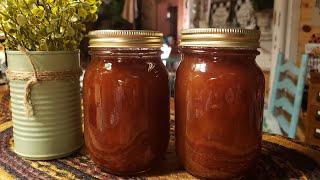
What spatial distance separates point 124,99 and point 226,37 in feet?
0.55

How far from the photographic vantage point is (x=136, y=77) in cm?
48

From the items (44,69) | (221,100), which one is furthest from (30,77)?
(221,100)

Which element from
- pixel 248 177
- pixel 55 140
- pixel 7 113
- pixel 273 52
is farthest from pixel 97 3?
pixel 273 52

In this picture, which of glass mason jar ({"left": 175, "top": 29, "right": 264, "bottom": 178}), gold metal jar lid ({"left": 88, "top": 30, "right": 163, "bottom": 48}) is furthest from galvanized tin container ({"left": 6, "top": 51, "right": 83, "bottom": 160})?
glass mason jar ({"left": 175, "top": 29, "right": 264, "bottom": 178})

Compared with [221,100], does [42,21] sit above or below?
above

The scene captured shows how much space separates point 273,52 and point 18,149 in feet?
9.21

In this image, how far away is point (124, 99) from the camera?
48 centimetres

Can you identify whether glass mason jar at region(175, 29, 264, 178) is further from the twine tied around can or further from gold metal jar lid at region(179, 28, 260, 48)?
the twine tied around can

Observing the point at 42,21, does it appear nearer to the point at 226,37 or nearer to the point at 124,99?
the point at 124,99

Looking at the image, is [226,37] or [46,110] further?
[46,110]

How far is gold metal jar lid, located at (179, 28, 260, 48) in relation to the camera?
454 millimetres

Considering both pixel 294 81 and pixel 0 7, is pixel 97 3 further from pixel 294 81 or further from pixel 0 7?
pixel 294 81

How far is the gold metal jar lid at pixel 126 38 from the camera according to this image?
48 cm

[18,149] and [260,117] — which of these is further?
[18,149]
